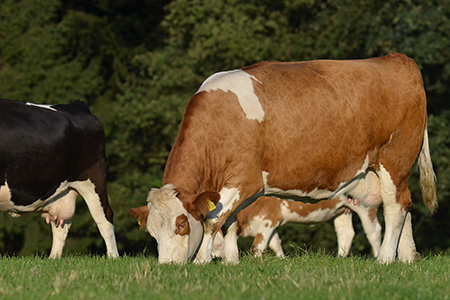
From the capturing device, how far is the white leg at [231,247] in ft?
27.1

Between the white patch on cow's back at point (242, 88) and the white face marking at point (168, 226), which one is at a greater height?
the white patch on cow's back at point (242, 88)

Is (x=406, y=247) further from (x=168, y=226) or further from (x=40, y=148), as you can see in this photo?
(x=40, y=148)

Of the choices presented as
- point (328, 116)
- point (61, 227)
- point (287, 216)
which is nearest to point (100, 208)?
point (61, 227)

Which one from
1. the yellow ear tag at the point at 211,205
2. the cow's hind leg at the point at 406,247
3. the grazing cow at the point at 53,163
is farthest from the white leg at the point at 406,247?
the grazing cow at the point at 53,163

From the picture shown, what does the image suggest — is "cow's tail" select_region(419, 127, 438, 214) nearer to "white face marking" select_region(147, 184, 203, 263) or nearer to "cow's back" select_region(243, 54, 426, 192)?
"cow's back" select_region(243, 54, 426, 192)

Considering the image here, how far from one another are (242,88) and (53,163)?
9.74 feet

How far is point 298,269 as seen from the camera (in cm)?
687

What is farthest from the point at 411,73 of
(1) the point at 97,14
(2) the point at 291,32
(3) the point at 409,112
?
(1) the point at 97,14

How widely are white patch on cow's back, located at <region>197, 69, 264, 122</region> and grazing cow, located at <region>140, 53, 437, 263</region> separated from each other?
0.01 meters

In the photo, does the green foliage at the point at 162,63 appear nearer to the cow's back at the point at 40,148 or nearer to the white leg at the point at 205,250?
the cow's back at the point at 40,148

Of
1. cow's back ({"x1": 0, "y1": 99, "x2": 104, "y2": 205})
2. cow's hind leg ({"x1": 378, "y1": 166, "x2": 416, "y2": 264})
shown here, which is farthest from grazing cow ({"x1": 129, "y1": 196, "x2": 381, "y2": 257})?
cow's hind leg ({"x1": 378, "y1": 166, "x2": 416, "y2": 264})

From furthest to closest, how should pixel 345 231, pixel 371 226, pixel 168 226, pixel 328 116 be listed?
1. pixel 345 231
2. pixel 371 226
3. pixel 328 116
4. pixel 168 226

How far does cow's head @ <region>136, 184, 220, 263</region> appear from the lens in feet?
23.0

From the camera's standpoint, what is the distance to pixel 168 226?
701 cm
